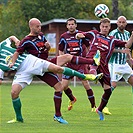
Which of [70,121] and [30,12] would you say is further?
[30,12]

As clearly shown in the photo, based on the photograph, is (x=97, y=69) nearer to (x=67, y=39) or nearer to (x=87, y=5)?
(x=67, y=39)

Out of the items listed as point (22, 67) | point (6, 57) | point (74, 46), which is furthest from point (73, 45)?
point (6, 57)

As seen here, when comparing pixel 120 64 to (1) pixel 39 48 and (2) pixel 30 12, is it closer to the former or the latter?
(1) pixel 39 48

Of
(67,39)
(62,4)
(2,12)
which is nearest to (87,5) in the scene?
(62,4)

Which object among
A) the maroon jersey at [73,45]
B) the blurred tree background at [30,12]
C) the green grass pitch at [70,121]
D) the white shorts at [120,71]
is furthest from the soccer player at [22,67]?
the blurred tree background at [30,12]

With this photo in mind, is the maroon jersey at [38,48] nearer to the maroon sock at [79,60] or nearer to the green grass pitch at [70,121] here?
the maroon sock at [79,60]

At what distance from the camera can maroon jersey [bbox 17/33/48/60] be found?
12816mm

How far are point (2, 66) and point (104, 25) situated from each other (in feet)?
8.21

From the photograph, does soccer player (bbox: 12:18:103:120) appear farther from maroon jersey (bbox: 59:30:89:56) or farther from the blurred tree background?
the blurred tree background

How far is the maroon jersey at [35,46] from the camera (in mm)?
12816

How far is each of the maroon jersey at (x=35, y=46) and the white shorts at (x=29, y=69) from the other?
0.21 metres

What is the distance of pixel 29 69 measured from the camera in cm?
1265

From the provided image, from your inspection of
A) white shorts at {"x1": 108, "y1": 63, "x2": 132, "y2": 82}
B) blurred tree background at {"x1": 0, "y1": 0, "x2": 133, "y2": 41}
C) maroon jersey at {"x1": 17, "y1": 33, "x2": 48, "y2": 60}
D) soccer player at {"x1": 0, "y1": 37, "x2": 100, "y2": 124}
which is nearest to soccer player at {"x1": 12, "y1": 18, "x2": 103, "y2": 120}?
maroon jersey at {"x1": 17, "y1": 33, "x2": 48, "y2": 60}

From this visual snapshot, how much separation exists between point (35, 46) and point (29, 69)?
0.56m
